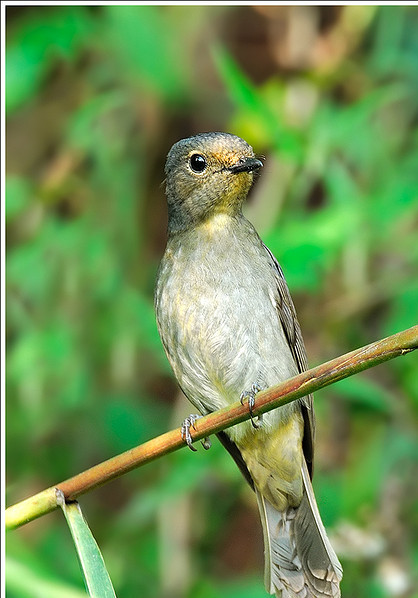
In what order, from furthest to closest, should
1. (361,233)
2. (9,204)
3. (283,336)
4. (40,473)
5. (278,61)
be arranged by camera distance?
(278,61) < (40,473) < (9,204) < (361,233) < (283,336)

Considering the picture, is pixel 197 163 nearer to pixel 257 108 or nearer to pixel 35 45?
pixel 257 108

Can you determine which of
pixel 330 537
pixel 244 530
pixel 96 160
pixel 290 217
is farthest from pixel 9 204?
pixel 244 530

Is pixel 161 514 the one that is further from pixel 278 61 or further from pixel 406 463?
pixel 278 61

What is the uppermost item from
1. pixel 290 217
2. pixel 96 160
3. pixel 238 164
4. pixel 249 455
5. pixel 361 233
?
pixel 96 160

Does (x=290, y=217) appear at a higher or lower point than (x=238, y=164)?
higher

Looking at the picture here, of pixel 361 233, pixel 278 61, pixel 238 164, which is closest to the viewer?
pixel 238 164

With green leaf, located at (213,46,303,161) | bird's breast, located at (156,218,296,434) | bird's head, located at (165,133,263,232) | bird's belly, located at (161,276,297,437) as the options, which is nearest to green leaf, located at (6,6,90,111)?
green leaf, located at (213,46,303,161)

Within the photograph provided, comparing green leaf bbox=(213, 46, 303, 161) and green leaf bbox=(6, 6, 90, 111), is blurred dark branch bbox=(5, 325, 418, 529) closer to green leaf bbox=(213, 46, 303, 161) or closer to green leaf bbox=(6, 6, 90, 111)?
green leaf bbox=(213, 46, 303, 161)
